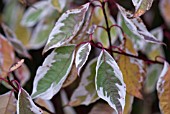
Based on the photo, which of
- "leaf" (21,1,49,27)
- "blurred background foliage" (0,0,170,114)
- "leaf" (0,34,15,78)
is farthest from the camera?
"blurred background foliage" (0,0,170,114)

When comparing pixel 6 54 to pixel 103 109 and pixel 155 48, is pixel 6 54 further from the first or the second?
pixel 155 48

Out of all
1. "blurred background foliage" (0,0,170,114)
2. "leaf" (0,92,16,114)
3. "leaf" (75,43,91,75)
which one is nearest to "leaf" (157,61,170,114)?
"leaf" (75,43,91,75)

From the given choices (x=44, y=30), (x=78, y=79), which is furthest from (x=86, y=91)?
(x=78, y=79)

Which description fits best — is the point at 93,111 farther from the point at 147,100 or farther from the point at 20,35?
the point at 147,100

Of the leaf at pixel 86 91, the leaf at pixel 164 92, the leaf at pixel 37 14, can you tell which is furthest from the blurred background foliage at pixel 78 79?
the leaf at pixel 164 92

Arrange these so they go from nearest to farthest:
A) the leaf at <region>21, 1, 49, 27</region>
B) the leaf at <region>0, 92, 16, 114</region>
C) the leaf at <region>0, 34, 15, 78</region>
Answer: the leaf at <region>0, 92, 16, 114</region> → the leaf at <region>0, 34, 15, 78</region> → the leaf at <region>21, 1, 49, 27</region>

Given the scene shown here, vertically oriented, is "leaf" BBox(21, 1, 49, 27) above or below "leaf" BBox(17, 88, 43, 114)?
below

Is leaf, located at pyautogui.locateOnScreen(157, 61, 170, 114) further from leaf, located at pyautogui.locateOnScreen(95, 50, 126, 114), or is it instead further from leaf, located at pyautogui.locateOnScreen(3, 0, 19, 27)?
leaf, located at pyautogui.locateOnScreen(3, 0, 19, 27)

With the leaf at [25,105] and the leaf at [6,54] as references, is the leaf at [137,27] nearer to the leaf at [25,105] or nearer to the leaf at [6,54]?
the leaf at [25,105]
